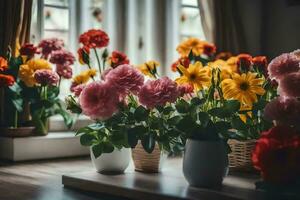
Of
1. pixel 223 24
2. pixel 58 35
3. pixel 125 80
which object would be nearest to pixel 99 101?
pixel 125 80

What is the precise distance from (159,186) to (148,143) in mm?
139

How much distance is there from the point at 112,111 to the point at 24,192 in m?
0.43

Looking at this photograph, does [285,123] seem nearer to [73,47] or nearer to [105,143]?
[105,143]

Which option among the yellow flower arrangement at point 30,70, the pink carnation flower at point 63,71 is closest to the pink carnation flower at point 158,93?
the yellow flower arrangement at point 30,70

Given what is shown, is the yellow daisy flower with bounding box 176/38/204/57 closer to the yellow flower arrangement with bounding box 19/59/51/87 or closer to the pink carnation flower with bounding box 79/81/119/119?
the yellow flower arrangement with bounding box 19/59/51/87

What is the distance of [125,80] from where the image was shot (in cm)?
182

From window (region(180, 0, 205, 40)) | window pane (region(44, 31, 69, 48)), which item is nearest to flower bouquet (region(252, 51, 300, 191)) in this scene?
window pane (region(44, 31, 69, 48))

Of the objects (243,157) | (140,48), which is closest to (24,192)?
(243,157)

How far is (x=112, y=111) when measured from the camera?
1.79m

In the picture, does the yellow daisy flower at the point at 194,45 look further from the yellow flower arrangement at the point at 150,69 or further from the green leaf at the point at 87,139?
the green leaf at the point at 87,139

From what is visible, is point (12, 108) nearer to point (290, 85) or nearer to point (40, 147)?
point (40, 147)

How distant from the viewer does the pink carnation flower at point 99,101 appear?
5.81 feet

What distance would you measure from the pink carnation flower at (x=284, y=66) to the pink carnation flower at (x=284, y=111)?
88 mm

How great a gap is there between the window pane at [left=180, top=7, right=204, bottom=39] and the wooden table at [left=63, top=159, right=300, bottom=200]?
216 cm
